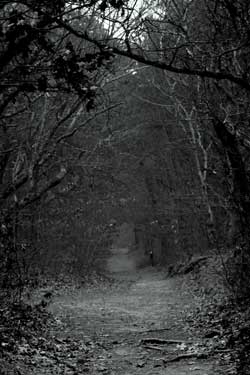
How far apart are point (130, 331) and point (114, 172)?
11466mm

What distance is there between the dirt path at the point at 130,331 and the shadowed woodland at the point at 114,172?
58 millimetres

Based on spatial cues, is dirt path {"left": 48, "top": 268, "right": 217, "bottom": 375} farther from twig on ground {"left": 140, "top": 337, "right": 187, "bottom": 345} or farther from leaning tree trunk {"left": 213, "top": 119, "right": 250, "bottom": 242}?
leaning tree trunk {"left": 213, "top": 119, "right": 250, "bottom": 242}

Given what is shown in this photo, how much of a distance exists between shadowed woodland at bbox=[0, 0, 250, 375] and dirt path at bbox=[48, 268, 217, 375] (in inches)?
2.3

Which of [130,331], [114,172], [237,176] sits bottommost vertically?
[130,331]

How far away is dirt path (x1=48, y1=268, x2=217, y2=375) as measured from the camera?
7488 mm

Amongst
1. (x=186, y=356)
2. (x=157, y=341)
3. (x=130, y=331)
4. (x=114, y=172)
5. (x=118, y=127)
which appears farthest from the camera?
(x=114, y=172)

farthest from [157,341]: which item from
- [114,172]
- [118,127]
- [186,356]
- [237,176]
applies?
[114,172]

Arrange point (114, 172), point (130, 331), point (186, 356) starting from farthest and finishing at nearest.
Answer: point (114, 172)
point (130, 331)
point (186, 356)

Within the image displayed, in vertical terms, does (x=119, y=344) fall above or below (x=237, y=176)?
below

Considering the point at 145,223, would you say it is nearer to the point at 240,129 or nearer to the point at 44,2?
the point at 240,129

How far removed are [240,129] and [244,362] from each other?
4519mm

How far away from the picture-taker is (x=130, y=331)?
1066cm

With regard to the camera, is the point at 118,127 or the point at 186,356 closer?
the point at 186,356

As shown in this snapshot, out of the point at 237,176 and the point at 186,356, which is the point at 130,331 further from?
the point at 237,176
